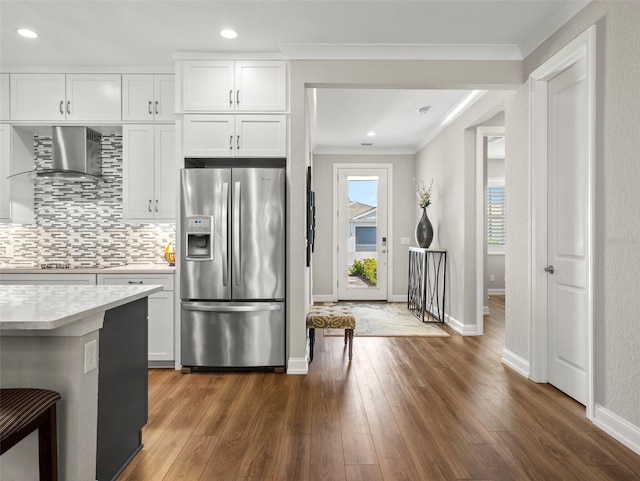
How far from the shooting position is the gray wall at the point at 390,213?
739cm

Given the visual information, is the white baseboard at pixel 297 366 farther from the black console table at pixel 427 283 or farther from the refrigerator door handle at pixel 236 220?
the black console table at pixel 427 283

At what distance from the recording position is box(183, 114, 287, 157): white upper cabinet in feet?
11.9

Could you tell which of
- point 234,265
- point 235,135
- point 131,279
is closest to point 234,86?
point 235,135

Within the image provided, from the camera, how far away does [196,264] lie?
11.7 ft

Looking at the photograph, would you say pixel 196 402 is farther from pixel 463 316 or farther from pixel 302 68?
pixel 463 316

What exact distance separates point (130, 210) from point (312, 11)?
7.82 ft

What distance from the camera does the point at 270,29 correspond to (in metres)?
3.20

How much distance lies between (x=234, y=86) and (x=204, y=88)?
0.26m

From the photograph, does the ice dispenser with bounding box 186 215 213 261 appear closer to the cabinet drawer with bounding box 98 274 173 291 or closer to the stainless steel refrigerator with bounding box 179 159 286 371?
the stainless steel refrigerator with bounding box 179 159 286 371

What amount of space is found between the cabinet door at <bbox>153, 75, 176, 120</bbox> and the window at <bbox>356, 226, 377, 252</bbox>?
165 inches

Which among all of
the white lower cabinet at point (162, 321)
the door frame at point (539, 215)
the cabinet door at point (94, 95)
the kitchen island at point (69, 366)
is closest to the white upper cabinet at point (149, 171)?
the cabinet door at point (94, 95)

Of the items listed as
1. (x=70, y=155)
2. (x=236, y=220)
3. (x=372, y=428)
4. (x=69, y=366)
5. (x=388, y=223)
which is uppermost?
(x=70, y=155)

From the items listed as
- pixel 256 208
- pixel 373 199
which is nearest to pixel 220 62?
pixel 256 208

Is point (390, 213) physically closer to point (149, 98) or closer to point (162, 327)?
point (149, 98)
